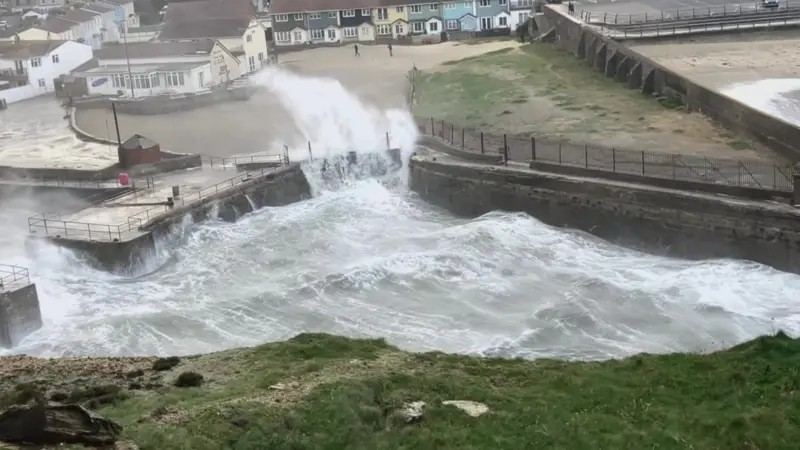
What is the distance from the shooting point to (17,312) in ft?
62.0

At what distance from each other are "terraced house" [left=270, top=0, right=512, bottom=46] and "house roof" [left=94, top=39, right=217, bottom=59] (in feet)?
36.4

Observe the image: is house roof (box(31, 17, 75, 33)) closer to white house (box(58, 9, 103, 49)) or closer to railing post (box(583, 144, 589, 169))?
white house (box(58, 9, 103, 49))

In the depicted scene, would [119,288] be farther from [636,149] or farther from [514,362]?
[636,149]

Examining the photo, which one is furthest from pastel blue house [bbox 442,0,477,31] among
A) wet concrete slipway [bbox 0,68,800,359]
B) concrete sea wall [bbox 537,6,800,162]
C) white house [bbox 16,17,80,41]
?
wet concrete slipway [bbox 0,68,800,359]

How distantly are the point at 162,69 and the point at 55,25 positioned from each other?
15879 mm

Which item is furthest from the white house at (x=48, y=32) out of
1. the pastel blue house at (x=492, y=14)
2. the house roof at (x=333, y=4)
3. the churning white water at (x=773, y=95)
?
the churning white water at (x=773, y=95)

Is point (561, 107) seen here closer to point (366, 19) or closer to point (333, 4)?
point (366, 19)

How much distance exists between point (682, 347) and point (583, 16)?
33.9m

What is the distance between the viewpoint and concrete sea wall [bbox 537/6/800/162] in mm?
23547

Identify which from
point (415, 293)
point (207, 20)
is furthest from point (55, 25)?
point (415, 293)

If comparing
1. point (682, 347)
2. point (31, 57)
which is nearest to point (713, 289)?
point (682, 347)

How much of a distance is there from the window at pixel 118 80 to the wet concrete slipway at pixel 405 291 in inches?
764

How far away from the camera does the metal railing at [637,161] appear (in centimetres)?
2142

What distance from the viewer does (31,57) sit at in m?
48.8
